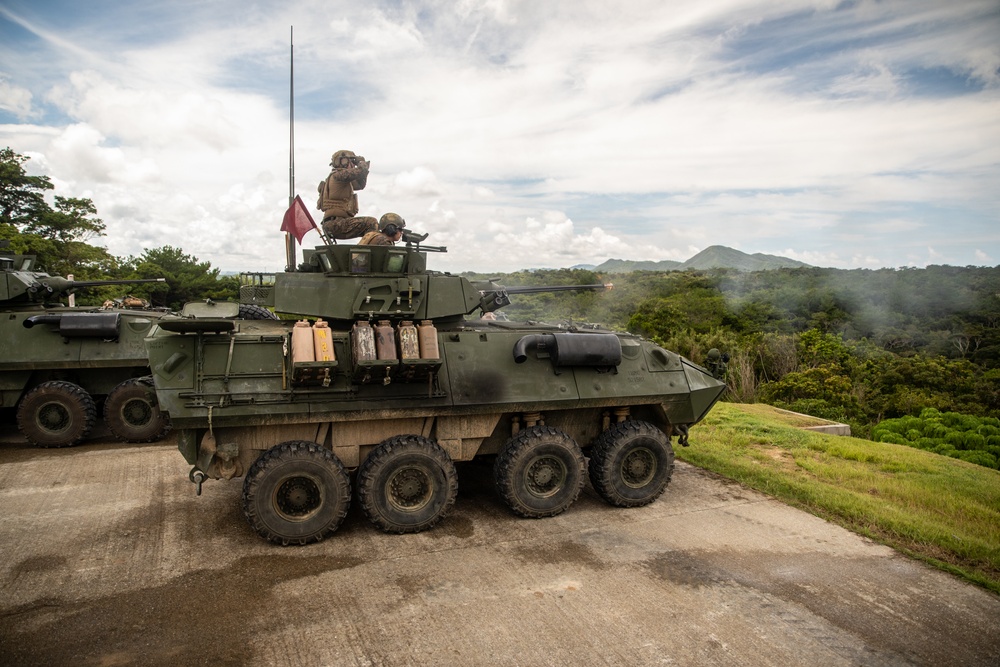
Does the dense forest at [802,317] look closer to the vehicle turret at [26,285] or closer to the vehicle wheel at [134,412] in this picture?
the vehicle wheel at [134,412]

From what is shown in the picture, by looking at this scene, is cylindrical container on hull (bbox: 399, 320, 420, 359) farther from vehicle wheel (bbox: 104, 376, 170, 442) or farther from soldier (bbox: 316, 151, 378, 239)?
vehicle wheel (bbox: 104, 376, 170, 442)

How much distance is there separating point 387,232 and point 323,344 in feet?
6.51

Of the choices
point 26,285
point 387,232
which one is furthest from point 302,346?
point 26,285

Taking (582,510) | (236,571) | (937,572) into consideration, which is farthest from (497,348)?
(937,572)

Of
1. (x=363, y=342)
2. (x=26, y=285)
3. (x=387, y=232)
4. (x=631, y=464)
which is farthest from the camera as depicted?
(x=26, y=285)

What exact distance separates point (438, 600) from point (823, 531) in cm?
405

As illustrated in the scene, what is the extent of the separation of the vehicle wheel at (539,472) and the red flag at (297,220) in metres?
3.66

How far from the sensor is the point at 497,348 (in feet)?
23.1

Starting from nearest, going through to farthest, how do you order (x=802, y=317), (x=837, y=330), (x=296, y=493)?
(x=296, y=493), (x=837, y=330), (x=802, y=317)

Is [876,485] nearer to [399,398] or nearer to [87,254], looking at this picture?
[399,398]

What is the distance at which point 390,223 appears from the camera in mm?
7594

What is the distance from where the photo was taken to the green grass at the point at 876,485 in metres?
6.42

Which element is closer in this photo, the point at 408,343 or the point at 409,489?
the point at 408,343

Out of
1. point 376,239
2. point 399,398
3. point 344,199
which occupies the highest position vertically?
point 344,199
